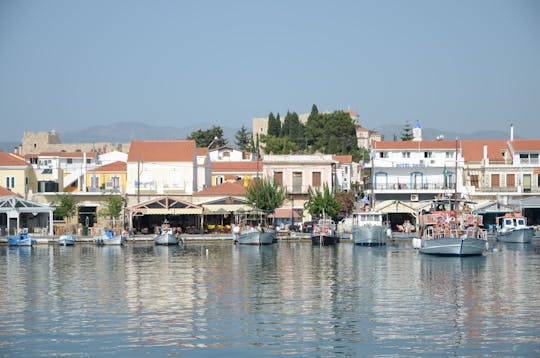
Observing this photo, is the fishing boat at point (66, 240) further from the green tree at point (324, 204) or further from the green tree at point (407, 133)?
the green tree at point (407, 133)

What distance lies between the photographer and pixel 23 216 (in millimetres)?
78250

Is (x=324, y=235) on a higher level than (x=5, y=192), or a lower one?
lower

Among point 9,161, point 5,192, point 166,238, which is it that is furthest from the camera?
point 9,161

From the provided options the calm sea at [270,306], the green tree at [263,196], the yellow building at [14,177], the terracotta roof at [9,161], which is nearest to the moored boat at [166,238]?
the green tree at [263,196]

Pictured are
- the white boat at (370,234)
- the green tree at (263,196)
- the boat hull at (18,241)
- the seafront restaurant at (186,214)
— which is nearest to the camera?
the white boat at (370,234)

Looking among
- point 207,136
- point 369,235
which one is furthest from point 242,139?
point 369,235

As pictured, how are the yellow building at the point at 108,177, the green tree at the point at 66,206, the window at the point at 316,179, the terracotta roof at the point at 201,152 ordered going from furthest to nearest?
1. the terracotta roof at the point at 201,152
2. the yellow building at the point at 108,177
3. the window at the point at 316,179
4. the green tree at the point at 66,206

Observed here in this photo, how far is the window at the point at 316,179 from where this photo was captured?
83000 millimetres

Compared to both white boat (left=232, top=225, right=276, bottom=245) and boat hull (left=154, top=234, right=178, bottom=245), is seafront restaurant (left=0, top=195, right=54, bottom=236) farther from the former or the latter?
white boat (left=232, top=225, right=276, bottom=245)

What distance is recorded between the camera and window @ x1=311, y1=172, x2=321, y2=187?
8300 cm

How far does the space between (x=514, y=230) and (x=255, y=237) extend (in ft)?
62.8

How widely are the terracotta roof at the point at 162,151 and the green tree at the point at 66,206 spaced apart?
7.14 m

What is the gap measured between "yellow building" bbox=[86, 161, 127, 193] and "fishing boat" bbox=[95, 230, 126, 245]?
13014 mm

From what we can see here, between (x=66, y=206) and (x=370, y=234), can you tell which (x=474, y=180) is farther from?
(x=66, y=206)
